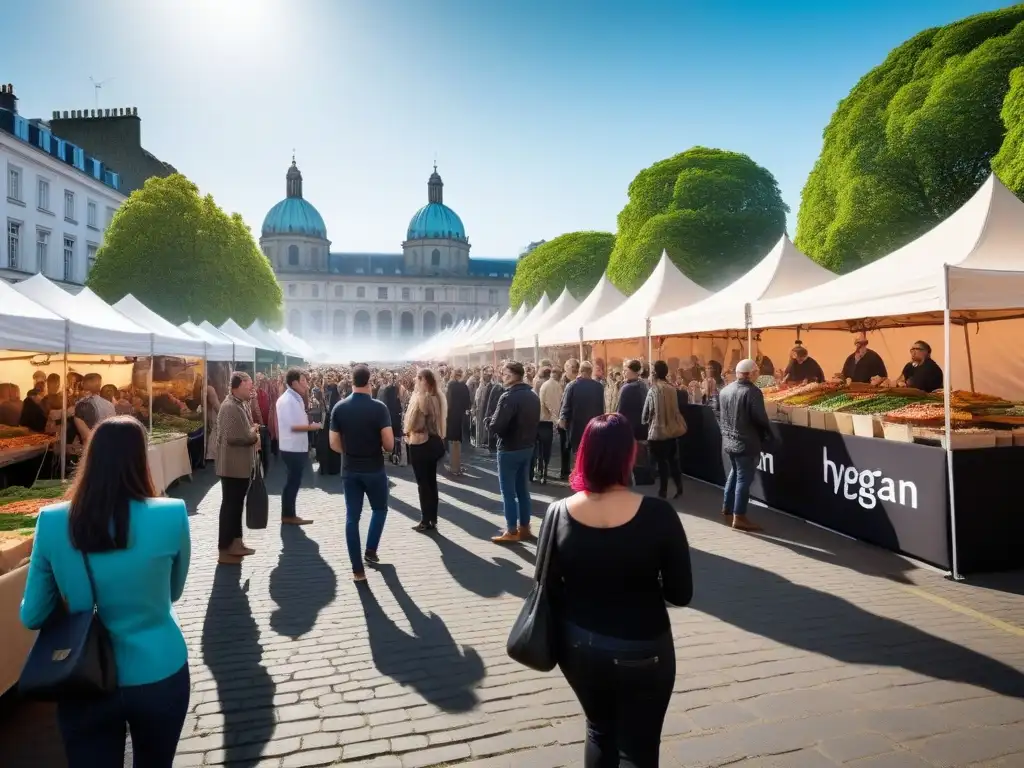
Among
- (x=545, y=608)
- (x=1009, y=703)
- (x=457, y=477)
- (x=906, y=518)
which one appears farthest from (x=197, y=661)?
(x=457, y=477)

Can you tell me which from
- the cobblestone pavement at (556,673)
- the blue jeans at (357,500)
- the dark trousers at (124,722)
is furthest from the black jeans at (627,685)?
the blue jeans at (357,500)

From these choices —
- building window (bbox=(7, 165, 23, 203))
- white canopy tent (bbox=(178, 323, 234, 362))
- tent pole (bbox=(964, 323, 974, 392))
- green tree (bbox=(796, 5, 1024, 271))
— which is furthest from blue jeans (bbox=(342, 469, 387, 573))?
building window (bbox=(7, 165, 23, 203))

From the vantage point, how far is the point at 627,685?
7.37ft

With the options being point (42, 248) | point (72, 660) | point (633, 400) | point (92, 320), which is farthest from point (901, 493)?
point (42, 248)

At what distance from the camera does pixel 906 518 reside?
646cm

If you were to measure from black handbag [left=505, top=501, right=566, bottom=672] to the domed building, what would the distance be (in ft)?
376

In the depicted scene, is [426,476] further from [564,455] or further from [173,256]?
[173,256]

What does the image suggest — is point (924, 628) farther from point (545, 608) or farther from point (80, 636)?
point (80, 636)

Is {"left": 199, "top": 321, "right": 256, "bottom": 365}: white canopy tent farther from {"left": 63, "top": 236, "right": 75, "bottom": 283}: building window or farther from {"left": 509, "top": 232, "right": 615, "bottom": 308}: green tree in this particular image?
{"left": 509, "top": 232, "right": 615, "bottom": 308}: green tree

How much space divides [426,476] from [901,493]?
4.65 m

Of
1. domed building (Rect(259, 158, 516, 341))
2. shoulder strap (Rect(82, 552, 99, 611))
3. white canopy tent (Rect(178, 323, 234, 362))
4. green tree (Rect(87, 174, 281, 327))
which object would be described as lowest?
shoulder strap (Rect(82, 552, 99, 611))

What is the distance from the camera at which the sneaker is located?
24.0 ft

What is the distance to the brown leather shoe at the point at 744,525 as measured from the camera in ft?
25.1

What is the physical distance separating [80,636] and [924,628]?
192 inches
